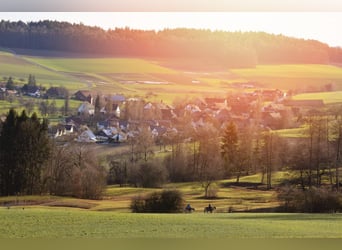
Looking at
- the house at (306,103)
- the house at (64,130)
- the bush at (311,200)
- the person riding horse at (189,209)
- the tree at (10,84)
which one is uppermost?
the tree at (10,84)

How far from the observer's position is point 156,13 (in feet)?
24.6

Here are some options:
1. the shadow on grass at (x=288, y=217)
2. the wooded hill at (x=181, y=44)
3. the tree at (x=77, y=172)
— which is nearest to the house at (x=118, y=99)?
the wooded hill at (x=181, y=44)

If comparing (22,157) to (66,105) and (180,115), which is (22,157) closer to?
(66,105)

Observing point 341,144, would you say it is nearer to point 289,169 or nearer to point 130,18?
point 289,169

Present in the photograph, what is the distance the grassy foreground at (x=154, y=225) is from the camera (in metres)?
6.69

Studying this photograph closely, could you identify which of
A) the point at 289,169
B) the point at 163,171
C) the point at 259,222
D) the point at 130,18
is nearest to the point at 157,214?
the point at 163,171

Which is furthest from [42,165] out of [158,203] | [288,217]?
[288,217]

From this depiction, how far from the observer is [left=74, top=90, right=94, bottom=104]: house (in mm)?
7980

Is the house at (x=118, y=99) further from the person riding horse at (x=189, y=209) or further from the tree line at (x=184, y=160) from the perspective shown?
the person riding horse at (x=189, y=209)

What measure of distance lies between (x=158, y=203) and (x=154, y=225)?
1.12 m

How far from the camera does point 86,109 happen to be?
8.03 meters

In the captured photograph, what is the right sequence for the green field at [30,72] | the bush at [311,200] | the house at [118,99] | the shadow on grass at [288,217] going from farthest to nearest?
the bush at [311,200]
the house at [118,99]
the green field at [30,72]
the shadow on grass at [288,217]

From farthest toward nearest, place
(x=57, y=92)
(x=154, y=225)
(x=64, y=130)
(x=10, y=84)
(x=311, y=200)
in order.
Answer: (x=311, y=200), (x=64, y=130), (x=57, y=92), (x=10, y=84), (x=154, y=225)

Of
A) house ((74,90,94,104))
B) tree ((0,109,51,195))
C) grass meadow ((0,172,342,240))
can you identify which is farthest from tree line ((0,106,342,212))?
house ((74,90,94,104))
